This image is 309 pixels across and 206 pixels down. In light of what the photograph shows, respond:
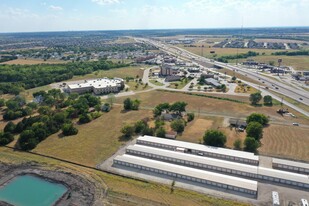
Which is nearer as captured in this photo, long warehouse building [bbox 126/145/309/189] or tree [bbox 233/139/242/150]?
long warehouse building [bbox 126/145/309/189]

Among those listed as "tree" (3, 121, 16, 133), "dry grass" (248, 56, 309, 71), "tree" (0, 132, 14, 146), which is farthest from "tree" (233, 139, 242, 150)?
"dry grass" (248, 56, 309, 71)

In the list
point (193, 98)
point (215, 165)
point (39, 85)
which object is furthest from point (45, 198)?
point (39, 85)

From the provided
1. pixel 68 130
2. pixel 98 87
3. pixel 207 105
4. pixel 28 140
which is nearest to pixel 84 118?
pixel 68 130

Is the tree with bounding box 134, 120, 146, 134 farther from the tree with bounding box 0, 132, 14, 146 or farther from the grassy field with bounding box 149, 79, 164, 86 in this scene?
the grassy field with bounding box 149, 79, 164, 86

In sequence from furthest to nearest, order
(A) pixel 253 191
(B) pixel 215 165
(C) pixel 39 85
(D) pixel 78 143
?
(C) pixel 39 85 < (D) pixel 78 143 < (B) pixel 215 165 < (A) pixel 253 191

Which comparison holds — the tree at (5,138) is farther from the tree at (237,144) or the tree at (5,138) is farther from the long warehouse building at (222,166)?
the tree at (237,144)

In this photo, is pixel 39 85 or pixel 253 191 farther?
Result: pixel 39 85

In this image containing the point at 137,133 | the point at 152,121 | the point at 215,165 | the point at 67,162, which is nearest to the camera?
the point at 215,165

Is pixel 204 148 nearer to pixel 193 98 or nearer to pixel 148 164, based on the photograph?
pixel 148 164

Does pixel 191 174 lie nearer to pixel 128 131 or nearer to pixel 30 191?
pixel 128 131
